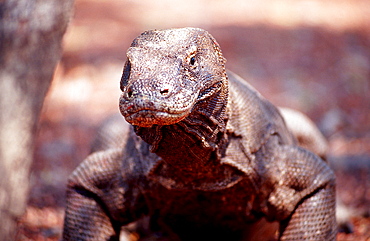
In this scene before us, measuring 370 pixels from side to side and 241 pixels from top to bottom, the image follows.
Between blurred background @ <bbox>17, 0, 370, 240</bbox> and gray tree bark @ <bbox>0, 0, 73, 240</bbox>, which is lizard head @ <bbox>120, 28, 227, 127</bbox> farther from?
blurred background @ <bbox>17, 0, 370, 240</bbox>

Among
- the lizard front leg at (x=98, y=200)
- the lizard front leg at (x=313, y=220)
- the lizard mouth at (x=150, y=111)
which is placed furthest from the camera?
the lizard front leg at (x=98, y=200)

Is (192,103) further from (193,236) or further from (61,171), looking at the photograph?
(61,171)

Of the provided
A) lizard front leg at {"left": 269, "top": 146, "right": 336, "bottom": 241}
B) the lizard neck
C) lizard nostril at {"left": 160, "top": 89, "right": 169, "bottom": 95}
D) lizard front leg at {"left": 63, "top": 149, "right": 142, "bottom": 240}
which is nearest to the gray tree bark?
→ lizard front leg at {"left": 63, "top": 149, "right": 142, "bottom": 240}

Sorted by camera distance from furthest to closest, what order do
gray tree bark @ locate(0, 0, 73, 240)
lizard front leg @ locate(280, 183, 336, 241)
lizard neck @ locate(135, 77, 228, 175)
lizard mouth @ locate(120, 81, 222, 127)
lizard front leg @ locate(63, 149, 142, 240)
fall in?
lizard front leg @ locate(63, 149, 142, 240) → lizard front leg @ locate(280, 183, 336, 241) → gray tree bark @ locate(0, 0, 73, 240) → lizard neck @ locate(135, 77, 228, 175) → lizard mouth @ locate(120, 81, 222, 127)

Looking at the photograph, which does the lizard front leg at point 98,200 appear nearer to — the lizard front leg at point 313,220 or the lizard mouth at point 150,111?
the lizard front leg at point 313,220

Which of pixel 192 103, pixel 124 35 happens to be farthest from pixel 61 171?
pixel 124 35

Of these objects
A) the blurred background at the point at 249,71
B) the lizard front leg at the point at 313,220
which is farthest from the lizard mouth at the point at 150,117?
the blurred background at the point at 249,71

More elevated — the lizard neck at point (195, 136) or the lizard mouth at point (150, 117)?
the lizard mouth at point (150, 117)

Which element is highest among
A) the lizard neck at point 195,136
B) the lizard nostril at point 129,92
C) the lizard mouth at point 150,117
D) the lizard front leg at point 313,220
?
the lizard nostril at point 129,92
